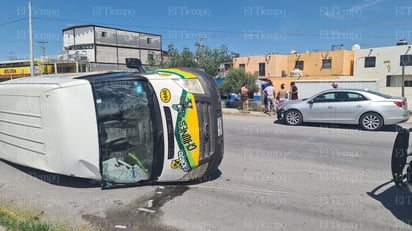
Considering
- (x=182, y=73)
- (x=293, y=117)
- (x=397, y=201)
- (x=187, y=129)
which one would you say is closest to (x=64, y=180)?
(x=187, y=129)

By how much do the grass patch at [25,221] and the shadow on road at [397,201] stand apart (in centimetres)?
376

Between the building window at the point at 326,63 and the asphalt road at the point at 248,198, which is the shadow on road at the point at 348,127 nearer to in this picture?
the asphalt road at the point at 248,198

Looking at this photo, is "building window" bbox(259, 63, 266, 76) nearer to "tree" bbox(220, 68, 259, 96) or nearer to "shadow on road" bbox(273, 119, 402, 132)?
"tree" bbox(220, 68, 259, 96)

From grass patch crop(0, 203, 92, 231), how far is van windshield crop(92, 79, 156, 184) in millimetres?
988

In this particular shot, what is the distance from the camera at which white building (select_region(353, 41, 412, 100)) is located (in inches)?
1266

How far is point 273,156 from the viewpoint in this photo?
666 cm

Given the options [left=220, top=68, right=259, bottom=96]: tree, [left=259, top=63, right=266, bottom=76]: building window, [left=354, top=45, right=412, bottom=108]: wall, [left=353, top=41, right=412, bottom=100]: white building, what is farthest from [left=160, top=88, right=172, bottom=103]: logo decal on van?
[left=259, top=63, right=266, bottom=76]: building window

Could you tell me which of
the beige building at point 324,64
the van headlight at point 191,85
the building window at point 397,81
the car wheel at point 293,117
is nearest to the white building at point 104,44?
the beige building at point 324,64

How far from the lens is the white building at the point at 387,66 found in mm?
32156

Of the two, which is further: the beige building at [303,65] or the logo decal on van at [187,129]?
the beige building at [303,65]

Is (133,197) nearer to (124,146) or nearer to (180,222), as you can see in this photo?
(124,146)

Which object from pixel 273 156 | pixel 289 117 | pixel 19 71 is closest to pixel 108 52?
pixel 19 71

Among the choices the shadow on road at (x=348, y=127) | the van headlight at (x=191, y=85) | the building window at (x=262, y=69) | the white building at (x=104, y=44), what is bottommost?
the shadow on road at (x=348, y=127)

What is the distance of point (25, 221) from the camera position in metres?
3.34
